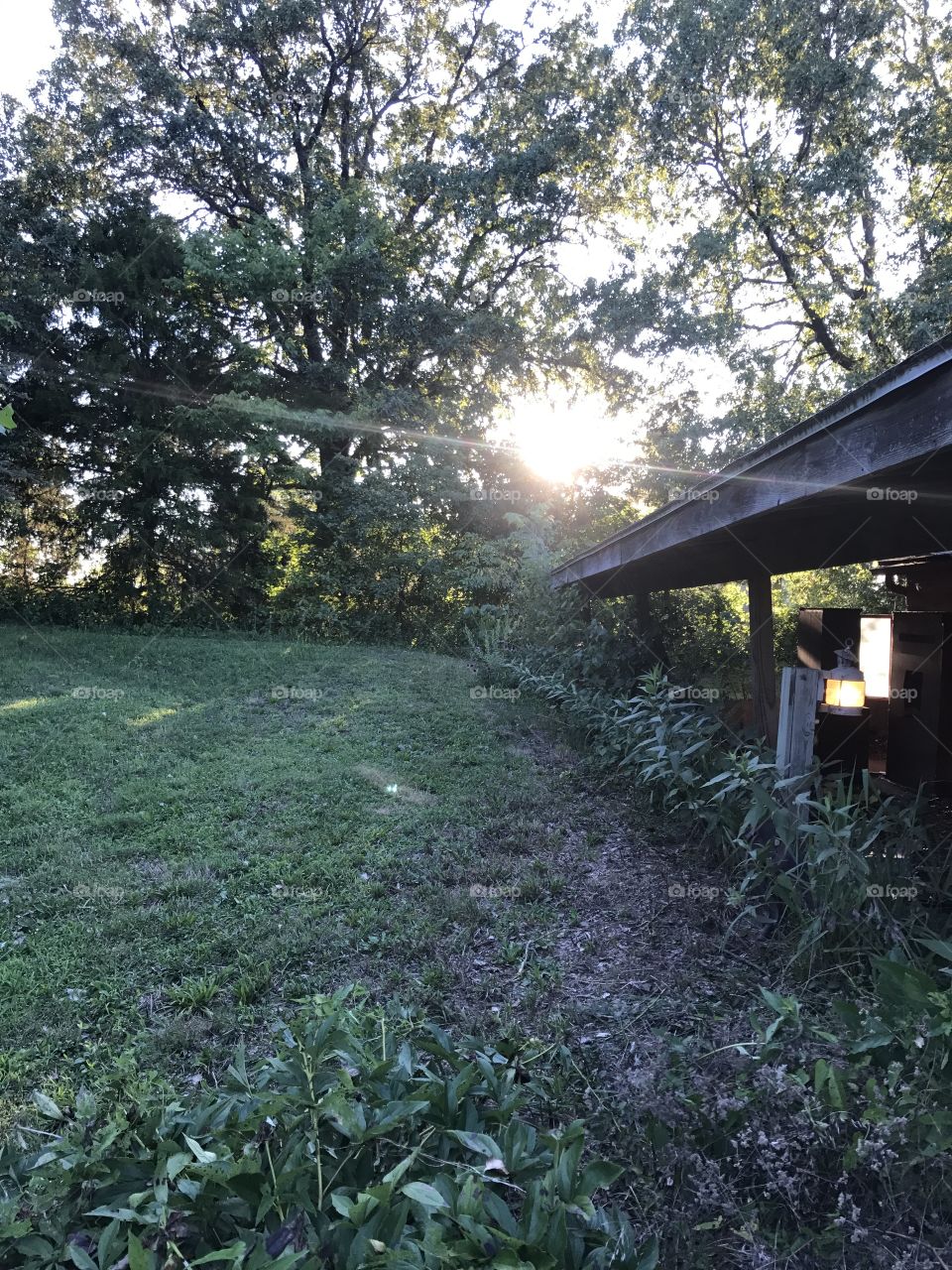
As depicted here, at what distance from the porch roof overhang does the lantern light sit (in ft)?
2.65

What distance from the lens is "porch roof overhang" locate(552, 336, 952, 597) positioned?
207 cm

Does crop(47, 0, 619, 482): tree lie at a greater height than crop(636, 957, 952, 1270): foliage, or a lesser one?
greater

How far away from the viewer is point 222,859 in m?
4.01

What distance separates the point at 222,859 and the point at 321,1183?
2.99 m

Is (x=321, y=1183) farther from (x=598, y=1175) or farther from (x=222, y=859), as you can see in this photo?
(x=222, y=859)

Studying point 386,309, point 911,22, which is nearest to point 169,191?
point 386,309

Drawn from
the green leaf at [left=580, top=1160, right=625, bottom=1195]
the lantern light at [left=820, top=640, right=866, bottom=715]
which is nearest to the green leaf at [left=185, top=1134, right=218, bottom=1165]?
the green leaf at [left=580, top=1160, right=625, bottom=1195]

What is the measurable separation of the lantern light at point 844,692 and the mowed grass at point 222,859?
1.70 m

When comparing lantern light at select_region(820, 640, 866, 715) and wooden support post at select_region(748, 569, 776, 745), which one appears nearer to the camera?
lantern light at select_region(820, 640, 866, 715)

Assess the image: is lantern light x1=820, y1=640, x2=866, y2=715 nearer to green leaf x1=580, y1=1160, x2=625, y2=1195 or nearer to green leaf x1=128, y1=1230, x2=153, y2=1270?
green leaf x1=580, y1=1160, x2=625, y2=1195

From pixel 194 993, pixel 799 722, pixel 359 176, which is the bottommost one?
pixel 194 993

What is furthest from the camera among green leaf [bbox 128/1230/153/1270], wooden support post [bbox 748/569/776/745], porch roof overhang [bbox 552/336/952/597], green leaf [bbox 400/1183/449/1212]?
wooden support post [bbox 748/569/776/745]

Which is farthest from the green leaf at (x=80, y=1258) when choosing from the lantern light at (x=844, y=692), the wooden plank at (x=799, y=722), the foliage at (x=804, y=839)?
the lantern light at (x=844, y=692)

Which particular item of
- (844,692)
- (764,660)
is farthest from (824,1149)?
(764,660)
